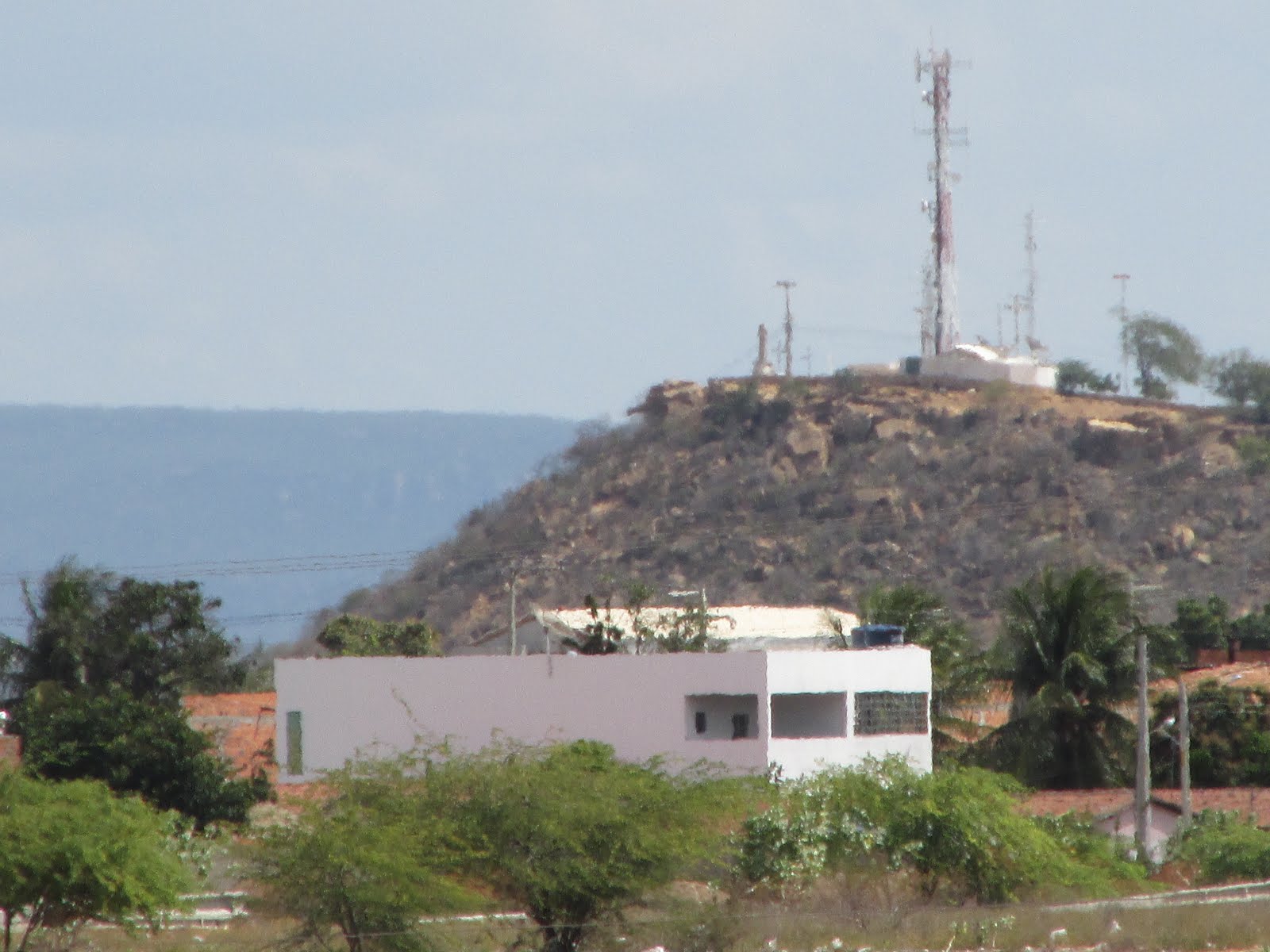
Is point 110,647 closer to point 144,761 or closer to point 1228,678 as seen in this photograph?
point 144,761

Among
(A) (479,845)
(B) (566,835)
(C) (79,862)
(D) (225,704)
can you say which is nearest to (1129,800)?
(B) (566,835)

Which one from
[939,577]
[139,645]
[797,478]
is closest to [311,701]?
[139,645]

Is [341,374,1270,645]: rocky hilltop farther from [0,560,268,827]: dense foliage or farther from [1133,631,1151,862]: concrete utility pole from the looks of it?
[1133,631,1151,862]: concrete utility pole

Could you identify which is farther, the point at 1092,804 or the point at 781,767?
the point at 1092,804

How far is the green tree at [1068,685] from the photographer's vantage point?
1918 inches

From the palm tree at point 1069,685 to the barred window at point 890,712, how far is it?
6004 millimetres

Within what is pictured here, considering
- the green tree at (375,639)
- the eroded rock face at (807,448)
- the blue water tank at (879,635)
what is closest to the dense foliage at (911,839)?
the blue water tank at (879,635)

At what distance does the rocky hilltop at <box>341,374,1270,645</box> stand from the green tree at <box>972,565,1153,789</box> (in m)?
30.3

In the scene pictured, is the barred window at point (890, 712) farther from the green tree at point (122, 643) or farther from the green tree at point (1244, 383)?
the green tree at point (1244, 383)

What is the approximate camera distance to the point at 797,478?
96125 mm

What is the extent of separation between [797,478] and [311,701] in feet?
176

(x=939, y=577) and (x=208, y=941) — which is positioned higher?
(x=939, y=577)

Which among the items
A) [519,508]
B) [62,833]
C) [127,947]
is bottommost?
[127,947]

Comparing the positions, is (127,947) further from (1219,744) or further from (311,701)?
(1219,744)
